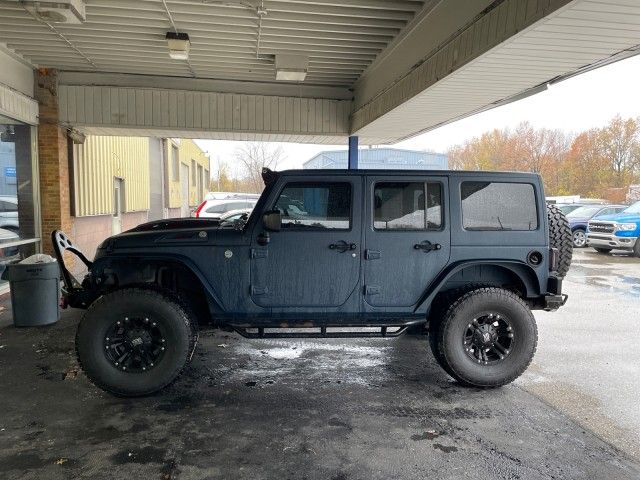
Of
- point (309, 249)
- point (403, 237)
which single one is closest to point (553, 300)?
point (403, 237)

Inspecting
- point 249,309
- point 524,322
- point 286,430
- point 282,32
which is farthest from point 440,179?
point 282,32

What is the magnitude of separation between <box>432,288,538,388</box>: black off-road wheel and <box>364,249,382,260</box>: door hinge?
870 millimetres

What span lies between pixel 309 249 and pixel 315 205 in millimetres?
427

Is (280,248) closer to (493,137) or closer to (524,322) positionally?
(524,322)

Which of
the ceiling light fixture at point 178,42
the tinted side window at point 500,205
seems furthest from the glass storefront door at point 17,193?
the tinted side window at point 500,205

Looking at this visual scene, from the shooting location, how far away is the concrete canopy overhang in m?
4.79

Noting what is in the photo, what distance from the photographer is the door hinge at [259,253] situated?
439 centimetres

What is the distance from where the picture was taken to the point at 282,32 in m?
7.31

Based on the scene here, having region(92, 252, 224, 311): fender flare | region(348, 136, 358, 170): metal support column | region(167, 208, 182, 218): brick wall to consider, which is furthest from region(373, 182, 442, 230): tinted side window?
region(167, 208, 182, 218): brick wall

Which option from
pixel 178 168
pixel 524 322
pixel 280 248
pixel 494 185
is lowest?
pixel 524 322

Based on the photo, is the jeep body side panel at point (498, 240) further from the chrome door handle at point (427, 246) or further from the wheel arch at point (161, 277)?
the wheel arch at point (161, 277)

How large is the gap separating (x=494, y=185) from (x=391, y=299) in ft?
5.05

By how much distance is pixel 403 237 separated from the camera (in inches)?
178

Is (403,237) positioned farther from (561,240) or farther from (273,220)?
(561,240)
